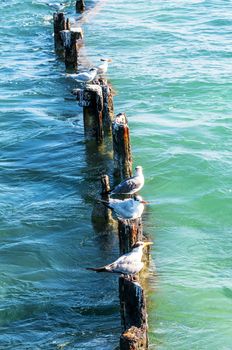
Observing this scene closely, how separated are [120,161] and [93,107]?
1720 millimetres

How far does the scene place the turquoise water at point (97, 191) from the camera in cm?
774

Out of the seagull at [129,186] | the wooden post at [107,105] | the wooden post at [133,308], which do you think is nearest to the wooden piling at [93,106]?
the wooden post at [107,105]

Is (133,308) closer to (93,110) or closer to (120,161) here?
(120,161)

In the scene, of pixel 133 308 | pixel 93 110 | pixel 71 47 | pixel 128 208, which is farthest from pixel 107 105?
pixel 133 308

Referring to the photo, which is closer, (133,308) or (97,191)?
(133,308)

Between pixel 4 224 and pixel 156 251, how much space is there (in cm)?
232

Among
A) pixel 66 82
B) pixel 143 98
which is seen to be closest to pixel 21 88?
pixel 66 82

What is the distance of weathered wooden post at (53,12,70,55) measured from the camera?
18.2 m

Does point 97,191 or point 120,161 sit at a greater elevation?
point 120,161

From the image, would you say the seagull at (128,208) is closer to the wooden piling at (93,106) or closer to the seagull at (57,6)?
the wooden piling at (93,106)

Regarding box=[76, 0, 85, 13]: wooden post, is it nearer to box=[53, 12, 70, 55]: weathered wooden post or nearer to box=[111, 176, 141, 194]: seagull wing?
box=[53, 12, 70, 55]: weathered wooden post

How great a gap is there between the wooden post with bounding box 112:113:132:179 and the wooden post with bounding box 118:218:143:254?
259 cm

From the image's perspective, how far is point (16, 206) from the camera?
10.4 metres

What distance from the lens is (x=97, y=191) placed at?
1067 centimetres
